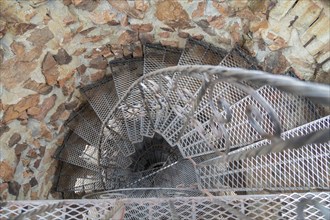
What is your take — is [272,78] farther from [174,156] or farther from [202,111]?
[174,156]

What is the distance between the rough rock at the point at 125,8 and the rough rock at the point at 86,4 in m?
Result: 0.14

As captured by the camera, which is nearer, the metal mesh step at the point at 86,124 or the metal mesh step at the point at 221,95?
the metal mesh step at the point at 221,95

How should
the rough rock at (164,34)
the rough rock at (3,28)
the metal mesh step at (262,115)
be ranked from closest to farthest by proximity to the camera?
the rough rock at (3,28) < the metal mesh step at (262,115) < the rough rock at (164,34)

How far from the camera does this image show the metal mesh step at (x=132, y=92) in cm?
Result: 386

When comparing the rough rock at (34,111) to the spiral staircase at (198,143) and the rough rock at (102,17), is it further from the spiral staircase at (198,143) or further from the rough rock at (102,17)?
the rough rock at (102,17)

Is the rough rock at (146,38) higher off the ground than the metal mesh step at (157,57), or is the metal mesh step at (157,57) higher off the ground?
the rough rock at (146,38)

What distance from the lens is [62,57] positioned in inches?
141

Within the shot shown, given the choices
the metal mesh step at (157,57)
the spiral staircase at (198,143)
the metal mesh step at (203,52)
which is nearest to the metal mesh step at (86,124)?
the spiral staircase at (198,143)

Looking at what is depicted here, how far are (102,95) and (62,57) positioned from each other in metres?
0.73

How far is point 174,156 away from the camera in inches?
172

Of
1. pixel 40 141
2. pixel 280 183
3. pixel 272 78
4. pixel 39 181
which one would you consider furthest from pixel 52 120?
pixel 272 78

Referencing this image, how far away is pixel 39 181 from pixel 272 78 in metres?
3.52

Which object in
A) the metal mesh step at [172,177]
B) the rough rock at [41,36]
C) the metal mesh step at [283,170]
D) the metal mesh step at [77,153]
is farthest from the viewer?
the metal mesh step at [77,153]

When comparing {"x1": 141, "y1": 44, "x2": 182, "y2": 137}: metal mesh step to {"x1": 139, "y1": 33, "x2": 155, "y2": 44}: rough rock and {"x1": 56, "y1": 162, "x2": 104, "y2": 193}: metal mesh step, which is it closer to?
{"x1": 139, "y1": 33, "x2": 155, "y2": 44}: rough rock
